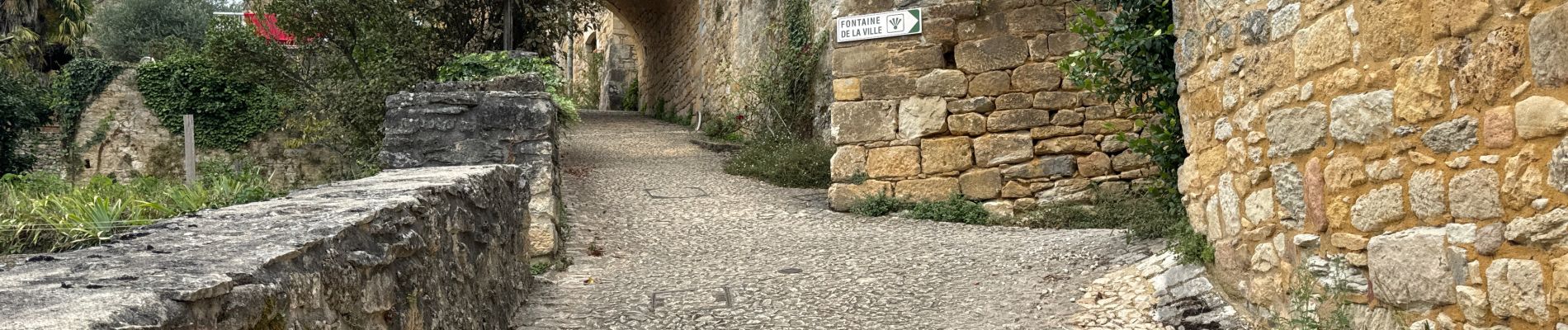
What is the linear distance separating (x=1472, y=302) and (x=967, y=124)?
4.69 metres

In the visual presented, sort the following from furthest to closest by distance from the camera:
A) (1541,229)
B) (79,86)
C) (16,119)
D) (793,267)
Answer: (16,119) → (79,86) → (793,267) → (1541,229)


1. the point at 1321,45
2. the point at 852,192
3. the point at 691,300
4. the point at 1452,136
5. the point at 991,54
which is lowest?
the point at 691,300

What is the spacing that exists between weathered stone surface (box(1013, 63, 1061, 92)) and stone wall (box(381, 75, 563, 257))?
9.99 ft

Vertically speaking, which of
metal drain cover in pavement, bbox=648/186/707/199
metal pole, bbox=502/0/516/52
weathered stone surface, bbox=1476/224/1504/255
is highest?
metal pole, bbox=502/0/516/52

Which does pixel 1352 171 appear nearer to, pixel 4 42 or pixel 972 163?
pixel 972 163

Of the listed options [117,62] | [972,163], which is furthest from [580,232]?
[117,62]

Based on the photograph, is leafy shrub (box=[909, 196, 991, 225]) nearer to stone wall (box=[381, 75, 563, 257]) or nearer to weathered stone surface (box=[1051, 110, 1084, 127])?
weathered stone surface (box=[1051, 110, 1084, 127])

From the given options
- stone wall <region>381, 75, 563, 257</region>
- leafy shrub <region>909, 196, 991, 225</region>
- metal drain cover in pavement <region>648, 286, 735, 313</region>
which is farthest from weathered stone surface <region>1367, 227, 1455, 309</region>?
leafy shrub <region>909, 196, 991, 225</region>

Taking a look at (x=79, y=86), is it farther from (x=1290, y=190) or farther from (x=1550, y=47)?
(x=1550, y=47)

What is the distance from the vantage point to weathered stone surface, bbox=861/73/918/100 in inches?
288

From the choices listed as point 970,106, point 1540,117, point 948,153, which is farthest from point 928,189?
point 1540,117

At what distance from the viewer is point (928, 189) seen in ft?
24.1

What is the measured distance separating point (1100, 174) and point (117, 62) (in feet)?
44.2

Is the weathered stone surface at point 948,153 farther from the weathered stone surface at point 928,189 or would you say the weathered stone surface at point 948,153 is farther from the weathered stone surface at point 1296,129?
the weathered stone surface at point 1296,129
